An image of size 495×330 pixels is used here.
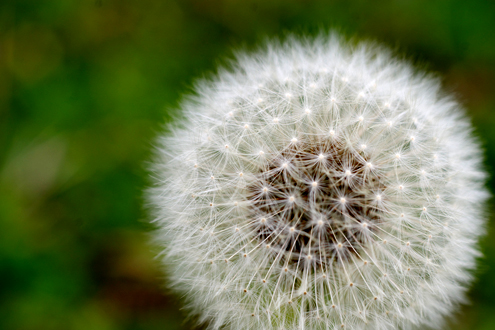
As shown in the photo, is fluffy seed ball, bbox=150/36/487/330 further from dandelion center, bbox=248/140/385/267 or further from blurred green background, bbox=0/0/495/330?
blurred green background, bbox=0/0/495/330

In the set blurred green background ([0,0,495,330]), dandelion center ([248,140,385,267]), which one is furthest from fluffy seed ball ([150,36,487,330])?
blurred green background ([0,0,495,330])

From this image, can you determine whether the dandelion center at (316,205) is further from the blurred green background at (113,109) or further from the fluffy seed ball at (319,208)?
the blurred green background at (113,109)

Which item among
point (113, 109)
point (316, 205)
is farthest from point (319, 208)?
point (113, 109)

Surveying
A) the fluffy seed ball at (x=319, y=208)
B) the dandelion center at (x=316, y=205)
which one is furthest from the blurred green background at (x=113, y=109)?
the dandelion center at (x=316, y=205)

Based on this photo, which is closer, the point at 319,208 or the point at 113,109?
the point at 319,208

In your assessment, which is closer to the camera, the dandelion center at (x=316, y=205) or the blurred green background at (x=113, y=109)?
the dandelion center at (x=316, y=205)

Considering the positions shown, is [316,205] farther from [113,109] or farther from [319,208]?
[113,109]

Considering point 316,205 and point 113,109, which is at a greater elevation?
point 113,109
